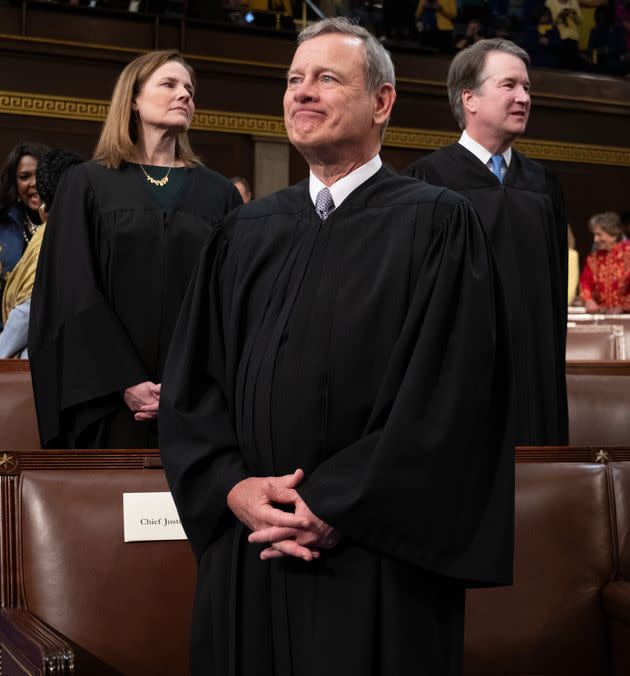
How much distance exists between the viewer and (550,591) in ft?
8.23

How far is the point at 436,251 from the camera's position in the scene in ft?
6.14

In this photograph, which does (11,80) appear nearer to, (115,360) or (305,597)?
(115,360)

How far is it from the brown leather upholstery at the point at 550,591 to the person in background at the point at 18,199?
2.63 metres

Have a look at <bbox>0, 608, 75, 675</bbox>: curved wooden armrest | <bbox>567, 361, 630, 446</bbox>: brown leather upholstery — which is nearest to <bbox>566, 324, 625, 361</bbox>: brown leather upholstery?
<bbox>567, 361, 630, 446</bbox>: brown leather upholstery

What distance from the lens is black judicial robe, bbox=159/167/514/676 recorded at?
1.75 m

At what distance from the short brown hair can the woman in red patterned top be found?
6807mm

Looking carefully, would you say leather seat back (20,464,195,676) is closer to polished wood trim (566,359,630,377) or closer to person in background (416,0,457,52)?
polished wood trim (566,359,630,377)

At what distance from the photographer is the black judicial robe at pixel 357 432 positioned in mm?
1746

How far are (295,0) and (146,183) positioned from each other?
8.32 m

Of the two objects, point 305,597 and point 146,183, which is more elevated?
point 146,183

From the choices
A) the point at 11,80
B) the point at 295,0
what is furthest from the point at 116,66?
the point at 295,0

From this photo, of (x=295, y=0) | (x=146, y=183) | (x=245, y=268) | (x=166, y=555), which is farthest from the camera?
A: (x=295, y=0)

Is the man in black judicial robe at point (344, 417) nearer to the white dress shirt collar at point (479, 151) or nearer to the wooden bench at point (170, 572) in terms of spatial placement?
the wooden bench at point (170, 572)

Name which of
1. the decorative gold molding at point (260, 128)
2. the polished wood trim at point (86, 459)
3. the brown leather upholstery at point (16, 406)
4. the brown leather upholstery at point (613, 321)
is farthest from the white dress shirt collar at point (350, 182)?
the decorative gold molding at point (260, 128)
